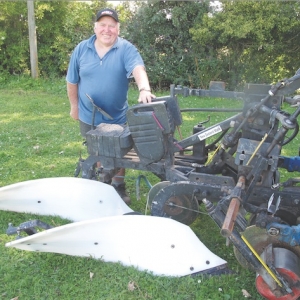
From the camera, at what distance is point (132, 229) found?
311 cm

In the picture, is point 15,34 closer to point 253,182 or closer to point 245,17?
point 245,17

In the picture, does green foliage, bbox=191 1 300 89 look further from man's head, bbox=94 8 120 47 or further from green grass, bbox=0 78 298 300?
man's head, bbox=94 8 120 47

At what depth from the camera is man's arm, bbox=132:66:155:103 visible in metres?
3.48

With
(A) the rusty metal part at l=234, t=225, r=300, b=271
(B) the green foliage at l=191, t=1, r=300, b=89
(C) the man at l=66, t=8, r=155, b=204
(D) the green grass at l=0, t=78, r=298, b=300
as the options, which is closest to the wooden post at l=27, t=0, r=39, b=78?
(B) the green foliage at l=191, t=1, r=300, b=89

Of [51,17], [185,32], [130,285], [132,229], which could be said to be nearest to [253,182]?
[132,229]

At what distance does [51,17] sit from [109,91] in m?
9.92

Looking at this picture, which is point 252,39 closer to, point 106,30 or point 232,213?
point 106,30

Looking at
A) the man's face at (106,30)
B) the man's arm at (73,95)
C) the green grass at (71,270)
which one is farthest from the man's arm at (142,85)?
the green grass at (71,270)

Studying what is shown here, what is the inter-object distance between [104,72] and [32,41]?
29.5 feet

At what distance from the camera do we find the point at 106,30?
382cm

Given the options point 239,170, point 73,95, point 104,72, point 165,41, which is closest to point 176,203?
point 239,170

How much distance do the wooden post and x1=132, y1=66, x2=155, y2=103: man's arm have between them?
9.04 metres

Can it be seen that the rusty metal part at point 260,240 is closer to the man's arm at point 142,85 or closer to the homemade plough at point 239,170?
the homemade plough at point 239,170

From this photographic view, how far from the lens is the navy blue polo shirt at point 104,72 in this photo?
152 inches
